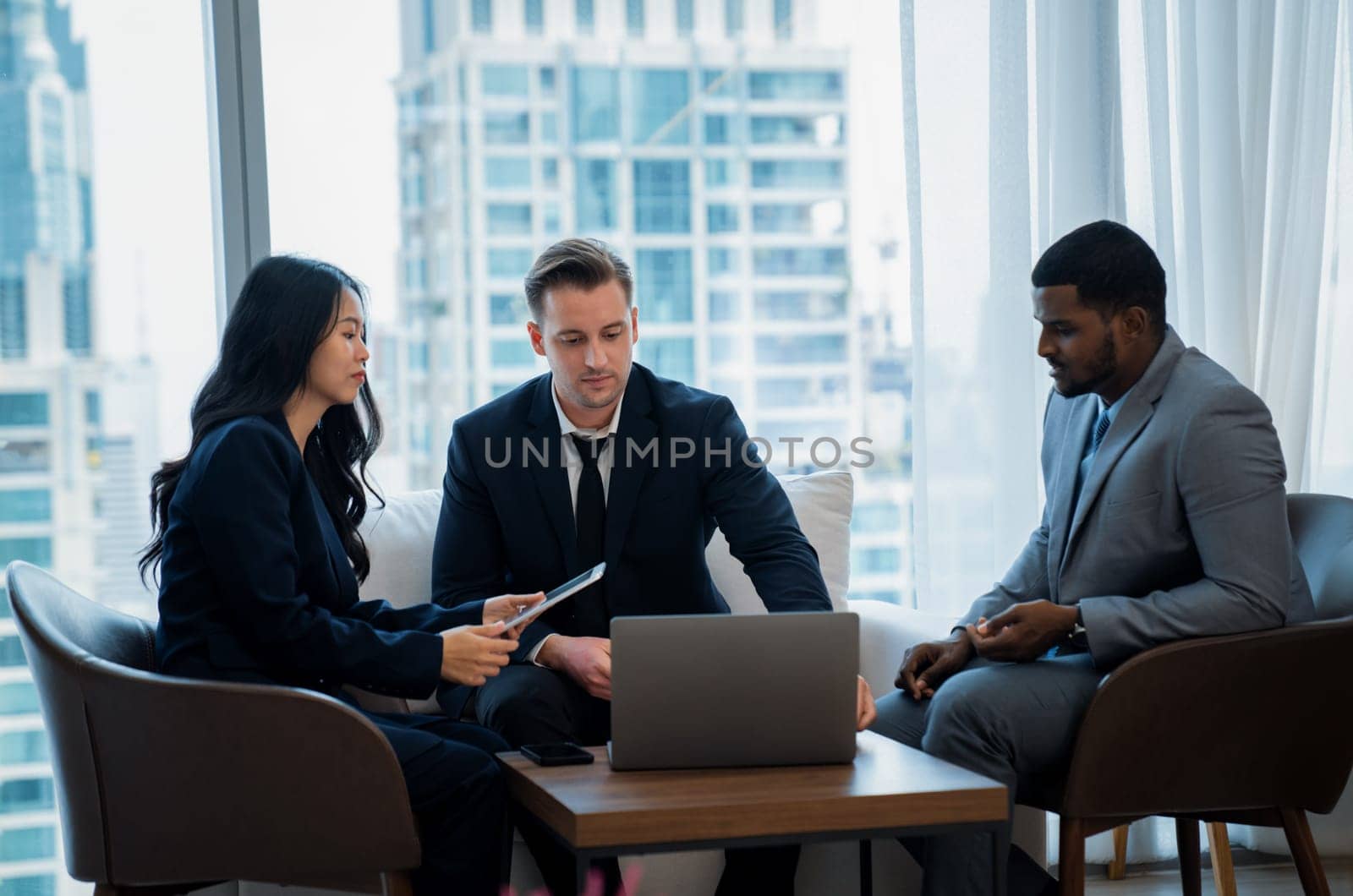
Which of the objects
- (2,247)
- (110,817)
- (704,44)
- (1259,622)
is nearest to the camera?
(110,817)

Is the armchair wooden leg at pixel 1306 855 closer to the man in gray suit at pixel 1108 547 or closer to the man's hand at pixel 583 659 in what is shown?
the man in gray suit at pixel 1108 547

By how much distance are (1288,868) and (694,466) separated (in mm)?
1784

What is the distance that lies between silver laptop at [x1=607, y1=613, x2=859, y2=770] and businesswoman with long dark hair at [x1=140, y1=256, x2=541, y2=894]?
15.6 inches

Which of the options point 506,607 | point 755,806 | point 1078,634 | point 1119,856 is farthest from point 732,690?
point 1119,856

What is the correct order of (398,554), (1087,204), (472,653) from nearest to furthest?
(472,653) < (398,554) < (1087,204)

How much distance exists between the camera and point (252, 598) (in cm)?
195

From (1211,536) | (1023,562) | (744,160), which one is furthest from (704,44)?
(1211,536)

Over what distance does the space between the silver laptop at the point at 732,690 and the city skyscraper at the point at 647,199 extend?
1550 millimetres

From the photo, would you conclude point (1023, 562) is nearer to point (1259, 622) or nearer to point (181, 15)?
point (1259, 622)

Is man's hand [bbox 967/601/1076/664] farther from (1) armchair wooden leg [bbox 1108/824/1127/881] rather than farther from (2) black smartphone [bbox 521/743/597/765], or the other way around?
(1) armchair wooden leg [bbox 1108/824/1127/881]

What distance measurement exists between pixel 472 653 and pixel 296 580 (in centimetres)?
30

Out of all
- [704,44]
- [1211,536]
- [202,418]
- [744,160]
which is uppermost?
[704,44]

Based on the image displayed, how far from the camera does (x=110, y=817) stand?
1833mm

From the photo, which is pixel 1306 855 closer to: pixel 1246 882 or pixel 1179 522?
pixel 1179 522
